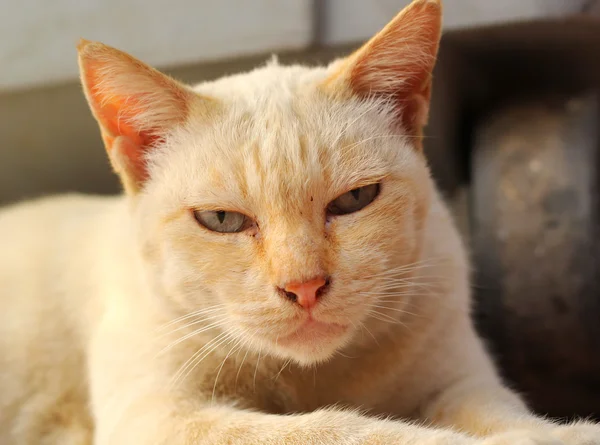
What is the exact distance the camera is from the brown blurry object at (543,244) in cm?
153

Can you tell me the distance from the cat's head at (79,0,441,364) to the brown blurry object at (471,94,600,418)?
534mm

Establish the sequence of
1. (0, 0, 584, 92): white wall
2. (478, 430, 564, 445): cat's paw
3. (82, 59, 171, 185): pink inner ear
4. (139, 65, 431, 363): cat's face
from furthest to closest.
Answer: (0, 0, 584, 92): white wall, (82, 59, 171, 185): pink inner ear, (139, 65, 431, 363): cat's face, (478, 430, 564, 445): cat's paw

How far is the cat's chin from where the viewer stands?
97 cm

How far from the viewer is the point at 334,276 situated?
37.5 inches

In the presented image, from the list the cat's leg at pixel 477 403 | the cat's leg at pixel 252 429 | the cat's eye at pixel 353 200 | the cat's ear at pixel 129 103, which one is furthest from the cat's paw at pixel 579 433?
the cat's ear at pixel 129 103

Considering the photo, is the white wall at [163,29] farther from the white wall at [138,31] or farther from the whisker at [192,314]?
the whisker at [192,314]

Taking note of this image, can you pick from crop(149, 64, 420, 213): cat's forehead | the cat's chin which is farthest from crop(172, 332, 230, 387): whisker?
crop(149, 64, 420, 213): cat's forehead

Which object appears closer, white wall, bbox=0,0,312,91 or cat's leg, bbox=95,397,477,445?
cat's leg, bbox=95,397,477,445

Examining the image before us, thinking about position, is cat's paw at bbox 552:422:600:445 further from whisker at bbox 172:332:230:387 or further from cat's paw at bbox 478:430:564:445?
whisker at bbox 172:332:230:387

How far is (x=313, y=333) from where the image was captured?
974 millimetres

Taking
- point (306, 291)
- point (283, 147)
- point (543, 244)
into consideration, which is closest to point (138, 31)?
point (283, 147)

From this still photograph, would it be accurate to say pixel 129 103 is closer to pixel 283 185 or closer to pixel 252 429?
pixel 283 185

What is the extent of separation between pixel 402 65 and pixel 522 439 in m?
0.64

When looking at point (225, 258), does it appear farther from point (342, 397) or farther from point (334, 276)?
point (342, 397)
